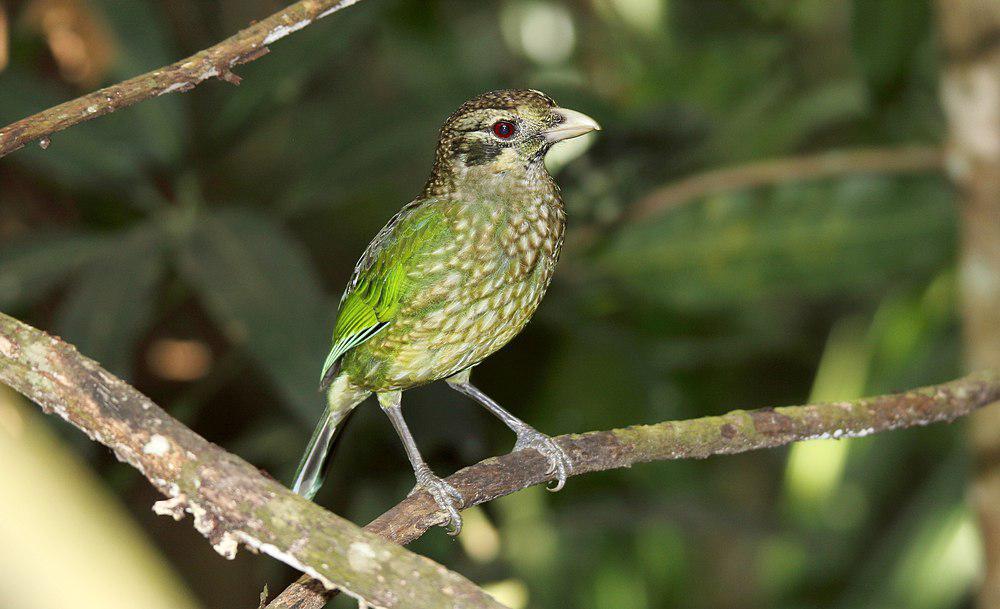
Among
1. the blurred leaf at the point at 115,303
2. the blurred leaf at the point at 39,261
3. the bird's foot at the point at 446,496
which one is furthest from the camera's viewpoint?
the blurred leaf at the point at 39,261

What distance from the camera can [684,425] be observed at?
211cm

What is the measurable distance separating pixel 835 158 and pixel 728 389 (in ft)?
4.41

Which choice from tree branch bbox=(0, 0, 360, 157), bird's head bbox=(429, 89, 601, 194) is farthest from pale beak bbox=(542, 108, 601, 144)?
tree branch bbox=(0, 0, 360, 157)

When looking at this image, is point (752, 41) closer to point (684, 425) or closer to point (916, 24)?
point (916, 24)

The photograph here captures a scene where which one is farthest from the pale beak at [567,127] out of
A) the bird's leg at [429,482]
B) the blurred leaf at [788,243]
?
the blurred leaf at [788,243]

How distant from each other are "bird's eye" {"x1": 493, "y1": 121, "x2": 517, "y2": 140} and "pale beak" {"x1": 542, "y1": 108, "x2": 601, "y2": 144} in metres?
0.07

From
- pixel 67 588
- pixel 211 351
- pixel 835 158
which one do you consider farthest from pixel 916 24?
pixel 67 588

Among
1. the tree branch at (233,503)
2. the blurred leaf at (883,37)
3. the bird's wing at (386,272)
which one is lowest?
the tree branch at (233,503)

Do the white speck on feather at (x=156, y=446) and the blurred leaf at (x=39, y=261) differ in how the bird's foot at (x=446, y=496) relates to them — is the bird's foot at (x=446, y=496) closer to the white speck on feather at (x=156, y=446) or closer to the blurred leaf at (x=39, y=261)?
the white speck on feather at (x=156, y=446)

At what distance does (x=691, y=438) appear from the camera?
210 cm

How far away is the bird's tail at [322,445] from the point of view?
2.39 meters

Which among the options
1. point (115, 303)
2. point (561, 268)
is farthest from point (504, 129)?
point (561, 268)

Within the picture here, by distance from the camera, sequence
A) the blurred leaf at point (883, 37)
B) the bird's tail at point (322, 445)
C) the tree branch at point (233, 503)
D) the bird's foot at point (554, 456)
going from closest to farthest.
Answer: the tree branch at point (233, 503) → the bird's foot at point (554, 456) → the bird's tail at point (322, 445) → the blurred leaf at point (883, 37)

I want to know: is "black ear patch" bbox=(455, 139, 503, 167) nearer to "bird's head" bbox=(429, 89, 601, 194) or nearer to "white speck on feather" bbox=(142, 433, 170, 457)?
"bird's head" bbox=(429, 89, 601, 194)
